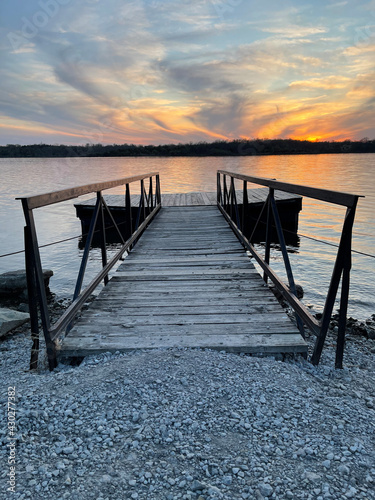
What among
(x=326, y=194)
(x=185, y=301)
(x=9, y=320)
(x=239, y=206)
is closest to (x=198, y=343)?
(x=185, y=301)

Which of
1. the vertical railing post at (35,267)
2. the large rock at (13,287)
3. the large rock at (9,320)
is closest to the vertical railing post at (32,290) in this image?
the vertical railing post at (35,267)

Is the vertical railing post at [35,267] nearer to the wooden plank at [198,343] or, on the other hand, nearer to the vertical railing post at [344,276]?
the wooden plank at [198,343]

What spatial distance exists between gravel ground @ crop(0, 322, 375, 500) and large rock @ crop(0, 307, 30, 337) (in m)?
2.56

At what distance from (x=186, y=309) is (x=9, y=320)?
3.00 meters

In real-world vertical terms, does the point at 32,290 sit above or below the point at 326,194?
below

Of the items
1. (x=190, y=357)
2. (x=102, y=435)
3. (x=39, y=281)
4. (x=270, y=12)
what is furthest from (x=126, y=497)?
(x=270, y=12)

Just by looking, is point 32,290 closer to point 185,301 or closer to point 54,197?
point 54,197

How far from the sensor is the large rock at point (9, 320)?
15.5ft

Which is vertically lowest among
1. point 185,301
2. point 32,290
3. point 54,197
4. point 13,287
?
point 13,287

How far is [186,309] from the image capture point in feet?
11.2

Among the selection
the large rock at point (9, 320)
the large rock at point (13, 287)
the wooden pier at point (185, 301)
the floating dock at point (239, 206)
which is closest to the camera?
the wooden pier at point (185, 301)

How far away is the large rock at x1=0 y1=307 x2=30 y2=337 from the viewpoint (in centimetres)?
473

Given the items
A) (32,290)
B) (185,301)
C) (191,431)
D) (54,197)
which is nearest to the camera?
(191,431)

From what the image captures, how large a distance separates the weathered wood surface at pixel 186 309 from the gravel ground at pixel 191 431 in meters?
0.23
